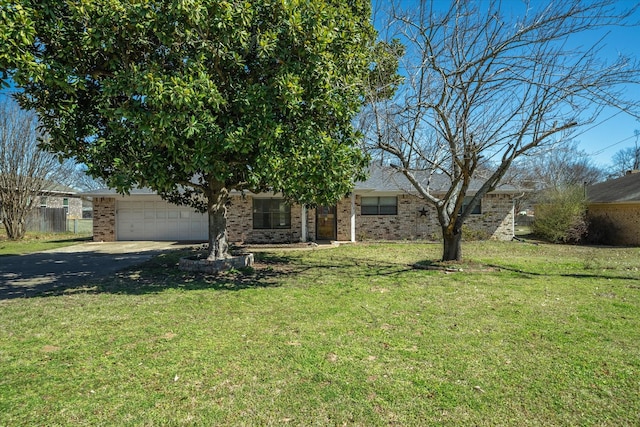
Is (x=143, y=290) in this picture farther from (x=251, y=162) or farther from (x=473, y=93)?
(x=473, y=93)

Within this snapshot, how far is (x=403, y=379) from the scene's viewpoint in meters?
3.36

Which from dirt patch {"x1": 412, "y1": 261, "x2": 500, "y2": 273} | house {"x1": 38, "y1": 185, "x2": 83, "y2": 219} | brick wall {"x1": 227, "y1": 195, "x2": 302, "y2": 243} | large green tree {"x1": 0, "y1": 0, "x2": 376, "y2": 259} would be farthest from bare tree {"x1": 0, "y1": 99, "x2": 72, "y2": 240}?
dirt patch {"x1": 412, "y1": 261, "x2": 500, "y2": 273}

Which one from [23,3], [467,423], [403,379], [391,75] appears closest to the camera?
[467,423]

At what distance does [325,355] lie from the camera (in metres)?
3.89

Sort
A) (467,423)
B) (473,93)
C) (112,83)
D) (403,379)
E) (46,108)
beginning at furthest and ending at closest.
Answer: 1. (473,93)
2. (46,108)
3. (112,83)
4. (403,379)
5. (467,423)

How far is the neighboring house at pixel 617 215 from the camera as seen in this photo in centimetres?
1620

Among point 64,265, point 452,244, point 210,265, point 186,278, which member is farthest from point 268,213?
point 452,244

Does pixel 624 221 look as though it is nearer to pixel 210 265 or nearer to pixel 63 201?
pixel 210 265

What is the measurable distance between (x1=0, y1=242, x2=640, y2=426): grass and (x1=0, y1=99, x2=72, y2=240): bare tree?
50.3 ft

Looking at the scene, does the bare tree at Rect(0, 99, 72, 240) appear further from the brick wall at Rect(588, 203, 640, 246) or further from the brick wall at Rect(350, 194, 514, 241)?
the brick wall at Rect(588, 203, 640, 246)

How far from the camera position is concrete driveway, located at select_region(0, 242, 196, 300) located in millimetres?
7575

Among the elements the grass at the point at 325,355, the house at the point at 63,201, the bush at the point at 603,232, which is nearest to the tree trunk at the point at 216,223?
the grass at the point at 325,355

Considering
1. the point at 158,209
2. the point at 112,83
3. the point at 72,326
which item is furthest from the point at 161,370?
the point at 158,209

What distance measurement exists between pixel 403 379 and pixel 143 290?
567 cm
